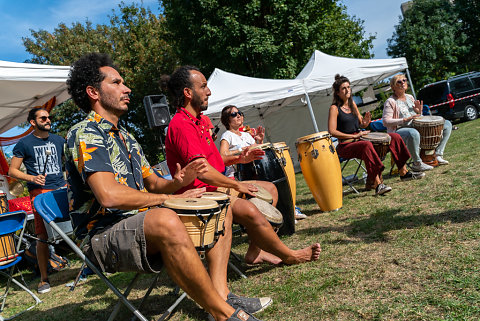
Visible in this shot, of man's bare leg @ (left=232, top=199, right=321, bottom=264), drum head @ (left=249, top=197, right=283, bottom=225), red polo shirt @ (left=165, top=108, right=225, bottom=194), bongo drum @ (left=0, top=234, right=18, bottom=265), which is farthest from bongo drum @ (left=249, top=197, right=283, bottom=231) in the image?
bongo drum @ (left=0, top=234, right=18, bottom=265)

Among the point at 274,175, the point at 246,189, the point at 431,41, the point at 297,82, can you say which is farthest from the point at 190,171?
the point at 431,41

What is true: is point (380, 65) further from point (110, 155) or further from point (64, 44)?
point (64, 44)

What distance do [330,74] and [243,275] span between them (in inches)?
313

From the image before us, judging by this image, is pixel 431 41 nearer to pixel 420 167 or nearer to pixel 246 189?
pixel 420 167

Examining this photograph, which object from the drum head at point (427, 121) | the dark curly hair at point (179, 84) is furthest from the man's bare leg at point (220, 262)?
the drum head at point (427, 121)

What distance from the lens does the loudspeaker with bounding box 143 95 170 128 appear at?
10.9 meters

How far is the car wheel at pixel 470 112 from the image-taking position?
15216mm

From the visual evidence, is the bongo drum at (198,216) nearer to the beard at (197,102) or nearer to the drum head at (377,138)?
the beard at (197,102)

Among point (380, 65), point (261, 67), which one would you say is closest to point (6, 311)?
point (380, 65)

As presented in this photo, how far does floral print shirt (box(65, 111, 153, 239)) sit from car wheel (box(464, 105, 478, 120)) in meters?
16.2

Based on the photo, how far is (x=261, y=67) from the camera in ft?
50.8

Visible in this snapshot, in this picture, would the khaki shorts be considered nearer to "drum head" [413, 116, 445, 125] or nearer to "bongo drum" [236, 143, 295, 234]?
"bongo drum" [236, 143, 295, 234]

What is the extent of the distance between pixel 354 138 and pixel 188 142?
3.36m

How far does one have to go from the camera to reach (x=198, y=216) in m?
2.17
